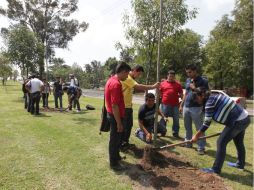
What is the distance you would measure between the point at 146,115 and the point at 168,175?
2.28 metres

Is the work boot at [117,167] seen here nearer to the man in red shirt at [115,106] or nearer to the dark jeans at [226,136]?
the man in red shirt at [115,106]

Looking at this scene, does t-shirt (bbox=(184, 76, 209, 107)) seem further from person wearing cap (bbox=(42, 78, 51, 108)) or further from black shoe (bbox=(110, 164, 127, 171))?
person wearing cap (bbox=(42, 78, 51, 108))

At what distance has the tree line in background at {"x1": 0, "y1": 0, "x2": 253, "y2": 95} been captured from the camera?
14.0m

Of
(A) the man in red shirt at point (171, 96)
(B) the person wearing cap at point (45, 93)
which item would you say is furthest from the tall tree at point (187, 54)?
(A) the man in red shirt at point (171, 96)

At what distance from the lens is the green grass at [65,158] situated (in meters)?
5.44

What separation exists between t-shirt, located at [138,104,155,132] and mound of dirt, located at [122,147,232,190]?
49.9 inches

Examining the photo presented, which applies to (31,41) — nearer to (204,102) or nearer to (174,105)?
(174,105)

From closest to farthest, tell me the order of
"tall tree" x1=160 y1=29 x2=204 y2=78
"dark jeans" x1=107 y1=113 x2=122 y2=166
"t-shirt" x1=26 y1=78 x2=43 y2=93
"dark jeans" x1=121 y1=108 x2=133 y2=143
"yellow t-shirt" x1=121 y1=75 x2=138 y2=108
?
"dark jeans" x1=107 y1=113 x2=122 y2=166, "yellow t-shirt" x1=121 y1=75 x2=138 y2=108, "dark jeans" x1=121 y1=108 x2=133 y2=143, "t-shirt" x1=26 y1=78 x2=43 y2=93, "tall tree" x1=160 y1=29 x2=204 y2=78

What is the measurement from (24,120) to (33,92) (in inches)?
67.7

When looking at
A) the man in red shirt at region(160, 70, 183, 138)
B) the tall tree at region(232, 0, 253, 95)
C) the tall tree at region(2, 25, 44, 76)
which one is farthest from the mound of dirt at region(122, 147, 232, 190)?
the tall tree at region(232, 0, 253, 95)

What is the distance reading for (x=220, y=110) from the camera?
18.4ft

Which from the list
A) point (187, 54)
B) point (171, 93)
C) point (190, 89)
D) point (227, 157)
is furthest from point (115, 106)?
point (187, 54)

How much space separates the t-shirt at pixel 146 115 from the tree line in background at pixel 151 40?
1328 mm

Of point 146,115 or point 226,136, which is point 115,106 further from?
point 146,115
